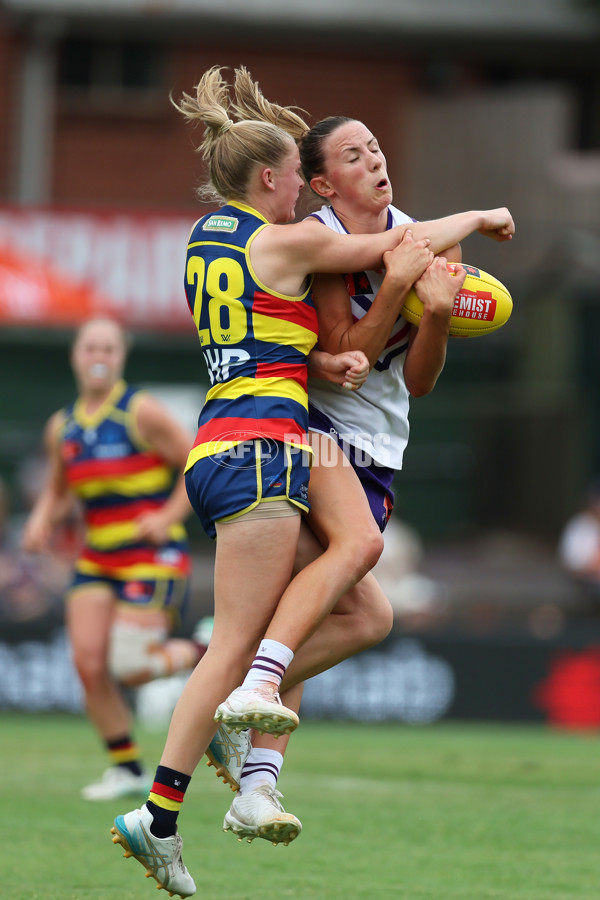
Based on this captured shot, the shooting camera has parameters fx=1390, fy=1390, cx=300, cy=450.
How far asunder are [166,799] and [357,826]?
215 centimetres

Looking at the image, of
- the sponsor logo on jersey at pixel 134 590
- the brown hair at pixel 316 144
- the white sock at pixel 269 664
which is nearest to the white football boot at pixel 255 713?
the white sock at pixel 269 664

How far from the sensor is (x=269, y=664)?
171 inches

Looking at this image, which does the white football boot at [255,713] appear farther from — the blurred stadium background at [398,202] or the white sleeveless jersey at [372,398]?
the blurred stadium background at [398,202]

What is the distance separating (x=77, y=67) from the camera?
17297 millimetres

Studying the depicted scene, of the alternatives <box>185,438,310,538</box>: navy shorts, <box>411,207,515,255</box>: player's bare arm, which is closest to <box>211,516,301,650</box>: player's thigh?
<box>185,438,310,538</box>: navy shorts

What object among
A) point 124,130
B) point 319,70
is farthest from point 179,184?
point 319,70

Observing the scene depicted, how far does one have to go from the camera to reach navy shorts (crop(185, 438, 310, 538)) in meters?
4.41

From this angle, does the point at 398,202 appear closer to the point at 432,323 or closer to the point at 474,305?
the point at 474,305

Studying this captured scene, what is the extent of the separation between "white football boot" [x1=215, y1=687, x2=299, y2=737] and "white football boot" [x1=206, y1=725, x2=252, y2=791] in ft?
1.25

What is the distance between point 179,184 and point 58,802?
39.2 ft

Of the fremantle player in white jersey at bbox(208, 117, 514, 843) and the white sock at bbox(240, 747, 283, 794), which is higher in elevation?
the fremantle player in white jersey at bbox(208, 117, 514, 843)

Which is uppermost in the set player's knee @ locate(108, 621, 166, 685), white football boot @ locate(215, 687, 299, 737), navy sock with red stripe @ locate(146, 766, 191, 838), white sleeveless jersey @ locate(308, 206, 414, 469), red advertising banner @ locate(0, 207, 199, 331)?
red advertising banner @ locate(0, 207, 199, 331)

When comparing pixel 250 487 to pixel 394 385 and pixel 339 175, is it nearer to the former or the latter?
pixel 394 385

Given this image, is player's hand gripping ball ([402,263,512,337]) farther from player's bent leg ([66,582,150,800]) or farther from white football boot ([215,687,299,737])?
player's bent leg ([66,582,150,800])
